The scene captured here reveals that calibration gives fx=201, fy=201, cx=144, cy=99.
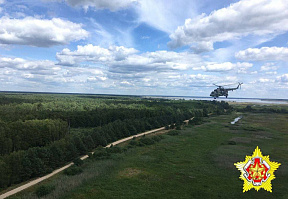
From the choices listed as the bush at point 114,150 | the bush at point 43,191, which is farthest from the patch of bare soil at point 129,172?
the bush at point 114,150

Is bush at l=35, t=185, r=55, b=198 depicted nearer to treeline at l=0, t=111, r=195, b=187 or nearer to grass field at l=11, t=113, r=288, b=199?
grass field at l=11, t=113, r=288, b=199

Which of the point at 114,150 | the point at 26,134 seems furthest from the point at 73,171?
the point at 26,134

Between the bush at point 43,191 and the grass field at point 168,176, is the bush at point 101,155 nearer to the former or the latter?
the grass field at point 168,176

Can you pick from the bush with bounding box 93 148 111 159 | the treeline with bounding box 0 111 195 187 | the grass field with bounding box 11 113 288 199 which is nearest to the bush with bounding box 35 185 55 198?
the grass field with bounding box 11 113 288 199

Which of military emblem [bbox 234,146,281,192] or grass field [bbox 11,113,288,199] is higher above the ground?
military emblem [bbox 234,146,281,192]

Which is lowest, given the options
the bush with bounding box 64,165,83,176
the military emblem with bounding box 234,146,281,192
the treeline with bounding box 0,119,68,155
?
the bush with bounding box 64,165,83,176

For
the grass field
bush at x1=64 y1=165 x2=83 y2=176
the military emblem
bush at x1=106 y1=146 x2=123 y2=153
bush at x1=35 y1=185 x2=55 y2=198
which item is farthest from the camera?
bush at x1=106 y1=146 x2=123 y2=153

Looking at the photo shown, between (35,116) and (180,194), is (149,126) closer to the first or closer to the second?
(35,116)

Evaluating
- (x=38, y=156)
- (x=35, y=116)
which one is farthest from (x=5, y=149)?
(x=35, y=116)

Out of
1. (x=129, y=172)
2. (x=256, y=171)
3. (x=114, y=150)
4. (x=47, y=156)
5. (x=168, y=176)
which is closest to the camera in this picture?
(x=256, y=171)

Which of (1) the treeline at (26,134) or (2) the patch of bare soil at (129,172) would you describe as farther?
(1) the treeline at (26,134)

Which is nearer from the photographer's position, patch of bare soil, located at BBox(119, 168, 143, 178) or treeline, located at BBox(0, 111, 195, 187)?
treeline, located at BBox(0, 111, 195, 187)

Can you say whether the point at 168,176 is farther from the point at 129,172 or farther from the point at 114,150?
the point at 114,150
